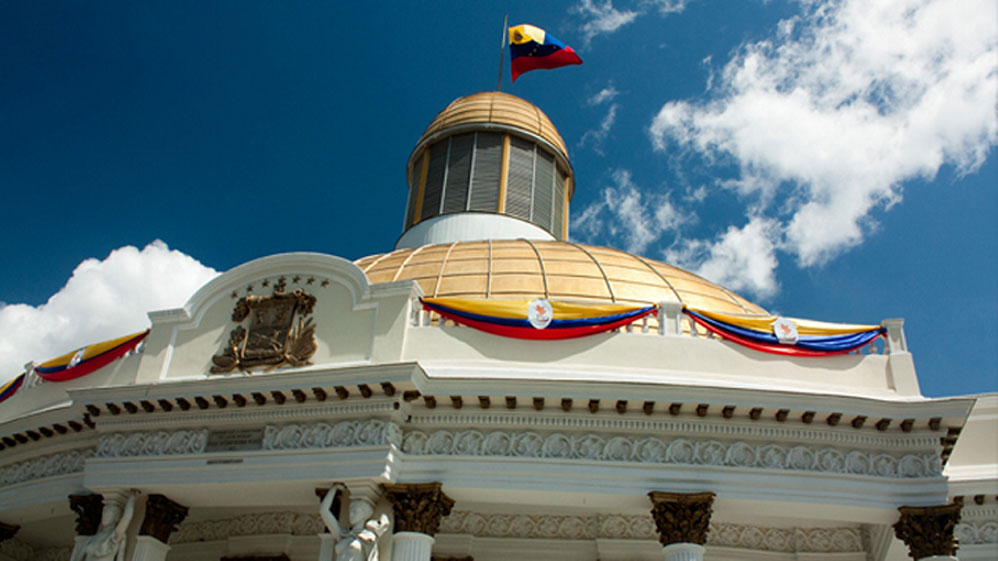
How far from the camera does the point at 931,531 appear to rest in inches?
445

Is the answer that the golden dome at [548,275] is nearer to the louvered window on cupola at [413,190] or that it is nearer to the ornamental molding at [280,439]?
the ornamental molding at [280,439]

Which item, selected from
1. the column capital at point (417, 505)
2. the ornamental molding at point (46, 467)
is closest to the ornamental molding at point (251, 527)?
the ornamental molding at point (46, 467)

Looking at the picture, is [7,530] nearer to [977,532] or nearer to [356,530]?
[356,530]

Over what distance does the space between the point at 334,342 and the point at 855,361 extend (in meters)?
8.00

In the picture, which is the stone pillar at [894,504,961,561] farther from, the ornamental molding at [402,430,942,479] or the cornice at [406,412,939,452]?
the cornice at [406,412,939,452]

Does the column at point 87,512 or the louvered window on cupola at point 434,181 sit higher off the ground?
the louvered window on cupola at point 434,181

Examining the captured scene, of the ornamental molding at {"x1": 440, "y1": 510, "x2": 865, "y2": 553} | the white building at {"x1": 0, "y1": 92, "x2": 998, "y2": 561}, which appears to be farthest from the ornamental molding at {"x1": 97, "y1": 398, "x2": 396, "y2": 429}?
the ornamental molding at {"x1": 440, "y1": 510, "x2": 865, "y2": 553}

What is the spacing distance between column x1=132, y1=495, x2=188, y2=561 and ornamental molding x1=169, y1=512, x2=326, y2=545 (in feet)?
4.45

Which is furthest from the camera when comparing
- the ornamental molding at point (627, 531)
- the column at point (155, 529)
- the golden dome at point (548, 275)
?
the golden dome at point (548, 275)

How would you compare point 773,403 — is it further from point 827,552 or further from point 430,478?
point 430,478

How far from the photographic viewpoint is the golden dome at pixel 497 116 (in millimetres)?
24828

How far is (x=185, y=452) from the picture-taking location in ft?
40.9

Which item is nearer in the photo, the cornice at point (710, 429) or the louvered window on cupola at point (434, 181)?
the cornice at point (710, 429)

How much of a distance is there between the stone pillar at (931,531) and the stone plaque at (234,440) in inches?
361
